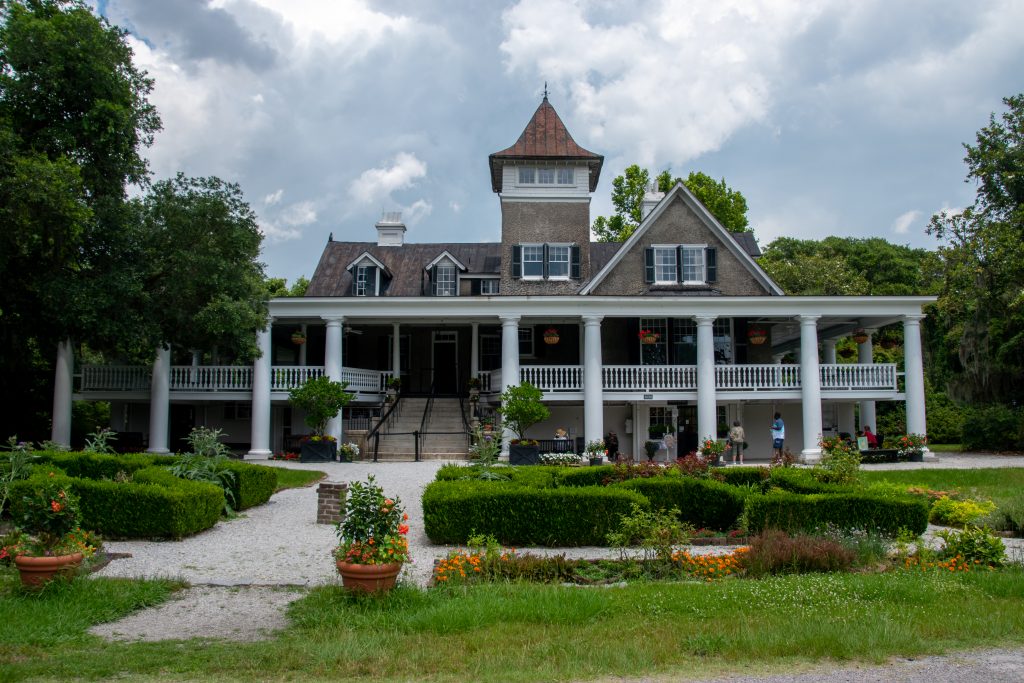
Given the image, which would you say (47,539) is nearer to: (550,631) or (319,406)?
(550,631)

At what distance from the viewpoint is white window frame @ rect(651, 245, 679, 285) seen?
97.1ft

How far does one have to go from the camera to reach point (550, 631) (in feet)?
22.8

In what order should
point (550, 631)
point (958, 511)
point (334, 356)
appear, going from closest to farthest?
point (550, 631)
point (958, 511)
point (334, 356)

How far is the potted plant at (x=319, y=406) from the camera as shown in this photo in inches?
968

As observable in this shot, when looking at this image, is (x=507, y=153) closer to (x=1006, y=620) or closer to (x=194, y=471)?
(x=194, y=471)

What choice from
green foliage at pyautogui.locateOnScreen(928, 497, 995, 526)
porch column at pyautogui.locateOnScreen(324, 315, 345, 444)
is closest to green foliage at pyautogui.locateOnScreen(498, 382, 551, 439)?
porch column at pyautogui.locateOnScreen(324, 315, 345, 444)

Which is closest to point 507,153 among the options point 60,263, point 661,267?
point 661,267

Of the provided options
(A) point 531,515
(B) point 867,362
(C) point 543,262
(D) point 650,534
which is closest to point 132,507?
(A) point 531,515

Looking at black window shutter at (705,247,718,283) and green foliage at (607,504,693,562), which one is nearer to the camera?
green foliage at (607,504,693,562)

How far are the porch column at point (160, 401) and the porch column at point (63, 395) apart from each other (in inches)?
98.0

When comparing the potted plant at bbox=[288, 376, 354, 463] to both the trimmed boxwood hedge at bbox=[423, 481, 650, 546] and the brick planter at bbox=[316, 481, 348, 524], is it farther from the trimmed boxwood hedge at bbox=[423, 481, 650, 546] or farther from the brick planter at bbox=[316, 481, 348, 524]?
the trimmed boxwood hedge at bbox=[423, 481, 650, 546]

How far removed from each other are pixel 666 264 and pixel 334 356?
12.7 m

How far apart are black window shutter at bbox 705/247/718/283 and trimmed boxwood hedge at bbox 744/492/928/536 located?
1862 cm

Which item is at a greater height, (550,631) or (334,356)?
(334,356)
